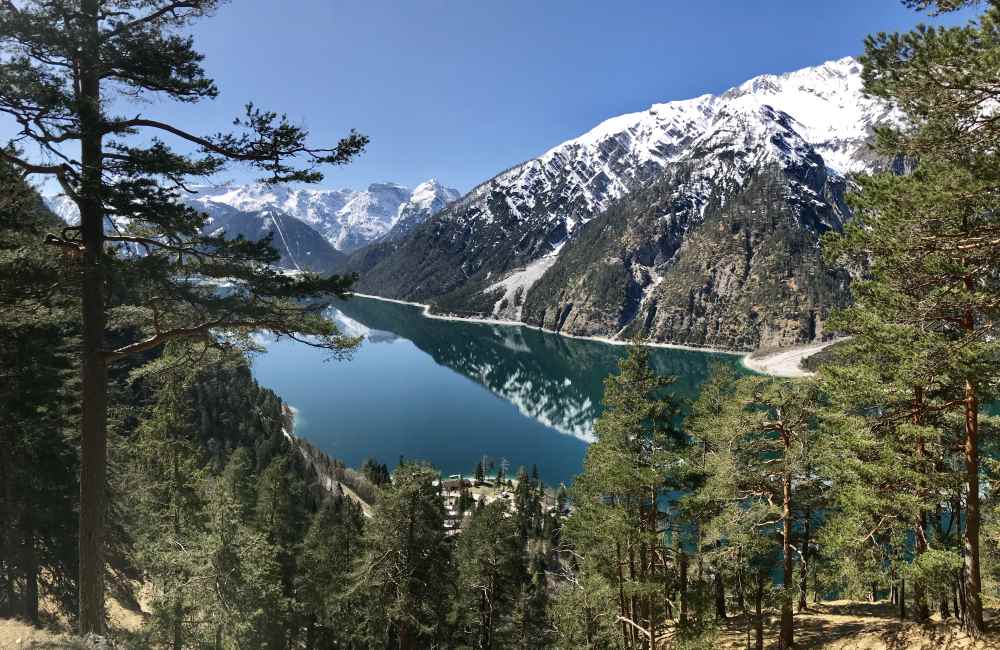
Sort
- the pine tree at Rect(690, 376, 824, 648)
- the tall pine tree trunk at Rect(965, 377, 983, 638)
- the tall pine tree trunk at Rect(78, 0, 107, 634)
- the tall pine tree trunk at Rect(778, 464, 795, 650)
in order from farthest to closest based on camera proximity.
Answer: the tall pine tree trunk at Rect(778, 464, 795, 650) < the pine tree at Rect(690, 376, 824, 648) < the tall pine tree trunk at Rect(965, 377, 983, 638) < the tall pine tree trunk at Rect(78, 0, 107, 634)

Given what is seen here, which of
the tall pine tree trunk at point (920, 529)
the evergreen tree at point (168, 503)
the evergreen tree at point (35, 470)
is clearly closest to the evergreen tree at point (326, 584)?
the evergreen tree at point (168, 503)

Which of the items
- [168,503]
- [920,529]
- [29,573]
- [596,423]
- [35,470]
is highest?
[596,423]

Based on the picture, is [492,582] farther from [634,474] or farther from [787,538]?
[787,538]

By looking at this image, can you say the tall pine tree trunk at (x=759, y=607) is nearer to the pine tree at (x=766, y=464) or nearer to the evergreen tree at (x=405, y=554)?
the pine tree at (x=766, y=464)

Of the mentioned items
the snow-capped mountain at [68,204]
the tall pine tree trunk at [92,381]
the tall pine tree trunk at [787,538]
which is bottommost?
the tall pine tree trunk at [787,538]

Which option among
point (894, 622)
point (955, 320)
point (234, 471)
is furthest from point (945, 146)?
point (234, 471)

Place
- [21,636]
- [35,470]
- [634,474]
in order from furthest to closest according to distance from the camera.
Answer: [35,470] → [634,474] → [21,636]

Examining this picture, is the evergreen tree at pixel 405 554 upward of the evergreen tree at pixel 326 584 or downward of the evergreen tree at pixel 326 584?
upward

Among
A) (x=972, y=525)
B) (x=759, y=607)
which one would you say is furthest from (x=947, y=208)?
(x=759, y=607)

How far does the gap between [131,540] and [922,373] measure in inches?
1172

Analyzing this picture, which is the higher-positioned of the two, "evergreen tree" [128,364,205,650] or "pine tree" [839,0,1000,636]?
"pine tree" [839,0,1000,636]

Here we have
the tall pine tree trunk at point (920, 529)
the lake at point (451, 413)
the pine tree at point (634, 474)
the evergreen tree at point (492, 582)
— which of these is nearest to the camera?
the tall pine tree trunk at point (920, 529)

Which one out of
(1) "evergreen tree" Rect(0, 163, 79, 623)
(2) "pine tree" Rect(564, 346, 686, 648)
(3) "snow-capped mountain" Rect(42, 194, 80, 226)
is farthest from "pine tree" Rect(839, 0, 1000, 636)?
(1) "evergreen tree" Rect(0, 163, 79, 623)

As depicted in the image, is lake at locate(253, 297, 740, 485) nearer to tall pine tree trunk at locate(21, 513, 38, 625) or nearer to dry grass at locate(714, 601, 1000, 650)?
tall pine tree trunk at locate(21, 513, 38, 625)
